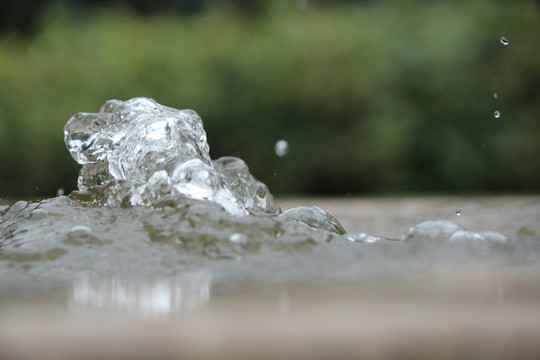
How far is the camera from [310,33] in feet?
21.9

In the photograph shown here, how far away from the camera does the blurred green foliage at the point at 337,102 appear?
639 centimetres

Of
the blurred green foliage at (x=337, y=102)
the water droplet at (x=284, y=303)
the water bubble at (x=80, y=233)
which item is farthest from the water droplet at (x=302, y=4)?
the water droplet at (x=284, y=303)

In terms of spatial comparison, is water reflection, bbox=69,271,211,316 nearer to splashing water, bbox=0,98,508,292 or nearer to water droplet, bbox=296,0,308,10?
splashing water, bbox=0,98,508,292

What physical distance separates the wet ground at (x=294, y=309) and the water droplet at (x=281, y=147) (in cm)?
483

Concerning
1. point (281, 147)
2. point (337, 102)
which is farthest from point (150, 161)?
point (337, 102)

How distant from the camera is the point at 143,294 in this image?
94 centimetres

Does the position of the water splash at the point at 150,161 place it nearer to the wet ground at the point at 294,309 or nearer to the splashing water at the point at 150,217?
the splashing water at the point at 150,217

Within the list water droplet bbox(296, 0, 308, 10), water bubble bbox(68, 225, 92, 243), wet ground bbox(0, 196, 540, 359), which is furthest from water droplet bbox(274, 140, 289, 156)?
wet ground bbox(0, 196, 540, 359)

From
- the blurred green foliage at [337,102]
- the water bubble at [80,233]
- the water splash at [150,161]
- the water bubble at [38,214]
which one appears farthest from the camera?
the blurred green foliage at [337,102]

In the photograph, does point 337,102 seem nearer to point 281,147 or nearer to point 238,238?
point 281,147

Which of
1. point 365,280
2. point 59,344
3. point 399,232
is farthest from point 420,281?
point 399,232

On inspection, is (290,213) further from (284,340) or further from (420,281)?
(284,340)

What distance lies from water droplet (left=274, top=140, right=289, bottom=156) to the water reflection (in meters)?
5.02

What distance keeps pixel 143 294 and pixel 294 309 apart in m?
0.25
